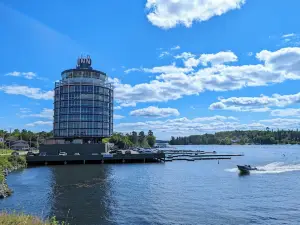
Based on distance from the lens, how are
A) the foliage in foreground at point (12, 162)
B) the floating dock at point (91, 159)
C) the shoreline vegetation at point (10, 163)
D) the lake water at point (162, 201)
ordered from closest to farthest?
1. the lake water at point (162, 201)
2. the shoreline vegetation at point (10, 163)
3. the foliage in foreground at point (12, 162)
4. the floating dock at point (91, 159)

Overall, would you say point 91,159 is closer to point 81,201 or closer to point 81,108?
point 81,108

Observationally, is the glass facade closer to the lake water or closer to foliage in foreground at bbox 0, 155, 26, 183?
foliage in foreground at bbox 0, 155, 26, 183

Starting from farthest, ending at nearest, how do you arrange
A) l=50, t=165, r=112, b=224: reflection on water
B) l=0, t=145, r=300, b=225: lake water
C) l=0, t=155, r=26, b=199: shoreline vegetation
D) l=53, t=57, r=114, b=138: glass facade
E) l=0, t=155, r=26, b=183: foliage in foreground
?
l=53, t=57, r=114, b=138: glass facade
l=0, t=155, r=26, b=183: foliage in foreground
l=0, t=155, r=26, b=199: shoreline vegetation
l=50, t=165, r=112, b=224: reflection on water
l=0, t=145, r=300, b=225: lake water

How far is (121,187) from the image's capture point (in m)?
66.8

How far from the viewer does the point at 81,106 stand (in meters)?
152

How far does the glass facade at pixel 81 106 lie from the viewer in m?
152

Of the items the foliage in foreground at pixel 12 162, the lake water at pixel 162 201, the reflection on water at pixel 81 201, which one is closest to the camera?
the lake water at pixel 162 201

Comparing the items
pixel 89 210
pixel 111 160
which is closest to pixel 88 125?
pixel 111 160

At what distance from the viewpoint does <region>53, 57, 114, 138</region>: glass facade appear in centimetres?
15238

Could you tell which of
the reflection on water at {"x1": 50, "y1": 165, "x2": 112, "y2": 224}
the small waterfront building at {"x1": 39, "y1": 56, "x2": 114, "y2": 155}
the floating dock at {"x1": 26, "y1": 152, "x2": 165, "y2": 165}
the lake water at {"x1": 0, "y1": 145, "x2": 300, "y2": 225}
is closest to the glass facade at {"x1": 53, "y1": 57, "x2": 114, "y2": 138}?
the small waterfront building at {"x1": 39, "y1": 56, "x2": 114, "y2": 155}

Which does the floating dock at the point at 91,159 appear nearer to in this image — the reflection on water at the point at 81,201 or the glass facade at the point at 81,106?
the glass facade at the point at 81,106

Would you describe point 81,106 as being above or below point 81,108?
above

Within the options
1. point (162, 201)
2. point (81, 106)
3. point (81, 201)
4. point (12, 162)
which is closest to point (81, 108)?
A: point (81, 106)

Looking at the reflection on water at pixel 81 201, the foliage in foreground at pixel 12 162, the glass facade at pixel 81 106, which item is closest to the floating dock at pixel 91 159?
the foliage in foreground at pixel 12 162
